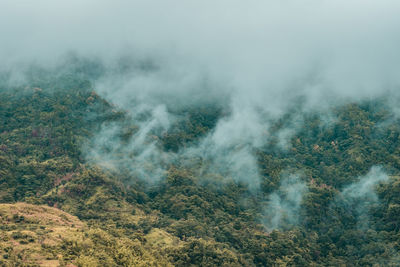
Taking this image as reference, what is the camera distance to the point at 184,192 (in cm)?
9562

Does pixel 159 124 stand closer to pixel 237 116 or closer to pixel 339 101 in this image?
pixel 237 116

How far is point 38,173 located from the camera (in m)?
91.1

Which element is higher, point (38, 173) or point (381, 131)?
point (381, 131)

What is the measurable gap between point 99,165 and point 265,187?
35.9 metres

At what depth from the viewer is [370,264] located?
262ft

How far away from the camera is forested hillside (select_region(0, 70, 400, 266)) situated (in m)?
72.6

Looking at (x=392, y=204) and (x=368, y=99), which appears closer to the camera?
(x=392, y=204)

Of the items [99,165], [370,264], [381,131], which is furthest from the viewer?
[381,131]

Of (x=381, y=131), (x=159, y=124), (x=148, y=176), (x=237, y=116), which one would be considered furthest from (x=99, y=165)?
(x=381, y=131)

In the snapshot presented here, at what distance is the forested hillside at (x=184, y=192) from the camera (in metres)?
72.6

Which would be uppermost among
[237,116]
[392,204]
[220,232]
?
[237,116]

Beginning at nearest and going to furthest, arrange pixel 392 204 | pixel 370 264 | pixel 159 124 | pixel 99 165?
pixel 370 264, pixel 392 204, pixel 99 165, pixel 159 124

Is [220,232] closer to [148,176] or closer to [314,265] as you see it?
[314,265]

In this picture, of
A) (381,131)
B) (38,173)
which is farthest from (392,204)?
(38,173)
